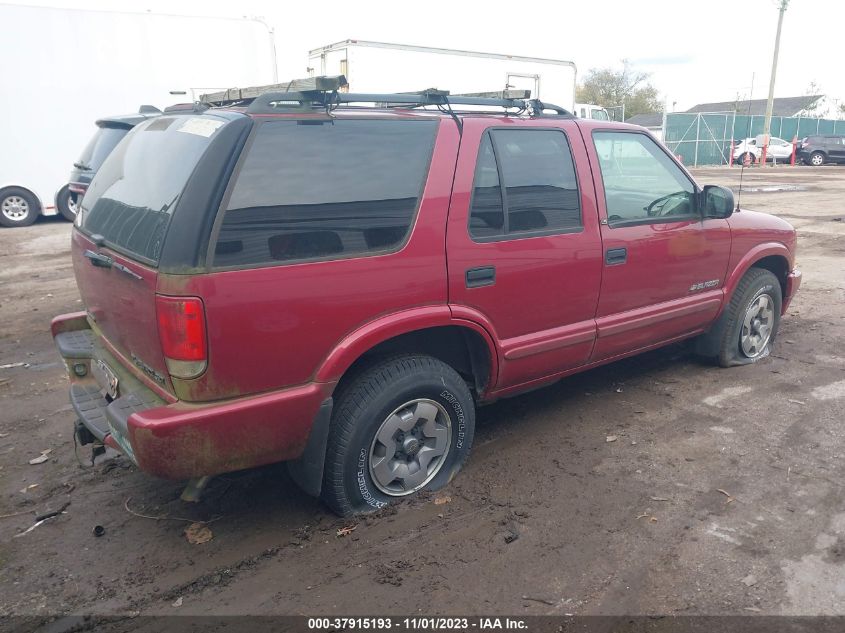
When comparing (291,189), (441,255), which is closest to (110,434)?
(291,189)

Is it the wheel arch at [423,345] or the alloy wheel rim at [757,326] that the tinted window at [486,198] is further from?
the alloy wheel rim at [757,326]

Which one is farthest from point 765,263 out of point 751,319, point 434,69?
point 434,69

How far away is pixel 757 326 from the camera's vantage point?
5242 millimetres

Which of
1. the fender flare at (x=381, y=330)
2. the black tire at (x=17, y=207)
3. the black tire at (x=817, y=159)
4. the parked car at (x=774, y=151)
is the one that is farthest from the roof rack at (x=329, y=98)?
the black tire at (x=817, y=159)

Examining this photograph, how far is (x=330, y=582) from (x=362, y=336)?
1037 mm

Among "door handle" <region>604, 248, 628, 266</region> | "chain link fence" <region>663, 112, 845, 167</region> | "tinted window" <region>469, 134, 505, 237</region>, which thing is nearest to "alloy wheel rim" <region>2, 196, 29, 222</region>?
"tinted window" <region>469, 134, 505, 237</region>

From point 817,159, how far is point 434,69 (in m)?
25.7

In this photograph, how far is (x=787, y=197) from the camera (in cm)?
1730

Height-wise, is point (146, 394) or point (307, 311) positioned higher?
point (307, 311)

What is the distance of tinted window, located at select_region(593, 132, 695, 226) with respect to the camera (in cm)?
406

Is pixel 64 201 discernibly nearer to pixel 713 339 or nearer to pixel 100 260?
pixel 100 260

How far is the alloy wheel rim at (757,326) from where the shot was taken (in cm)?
511

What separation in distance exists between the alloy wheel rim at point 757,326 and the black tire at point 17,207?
13380 millimetres

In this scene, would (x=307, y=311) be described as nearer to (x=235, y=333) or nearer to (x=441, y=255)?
(x=235, y=333)
